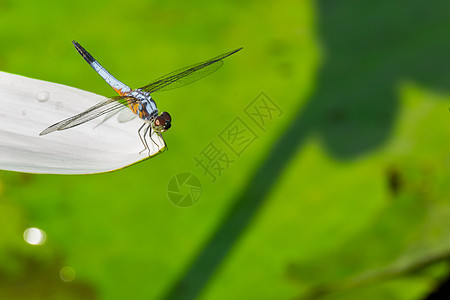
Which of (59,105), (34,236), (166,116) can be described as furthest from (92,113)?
(34,236)

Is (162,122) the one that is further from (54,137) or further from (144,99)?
(54,137)

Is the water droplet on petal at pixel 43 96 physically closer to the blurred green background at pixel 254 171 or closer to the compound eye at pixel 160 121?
the blurred green background at pixel 254 171

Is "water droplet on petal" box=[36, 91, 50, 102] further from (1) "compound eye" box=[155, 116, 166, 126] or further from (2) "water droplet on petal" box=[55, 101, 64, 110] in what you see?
(1) "compound eye" box=[155, 116, 166, 126]

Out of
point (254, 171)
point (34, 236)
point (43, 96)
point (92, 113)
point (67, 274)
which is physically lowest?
point (254, 171)

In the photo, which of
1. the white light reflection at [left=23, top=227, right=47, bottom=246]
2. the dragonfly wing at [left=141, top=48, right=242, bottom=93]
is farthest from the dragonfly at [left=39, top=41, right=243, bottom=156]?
the white light reflection at [left=23, top=227, right=47, bottom=246]

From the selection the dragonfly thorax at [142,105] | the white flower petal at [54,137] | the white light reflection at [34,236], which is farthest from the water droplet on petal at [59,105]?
the white light reflection at [34,236]

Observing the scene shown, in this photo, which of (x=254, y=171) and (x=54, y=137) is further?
(x=254, y=171)
